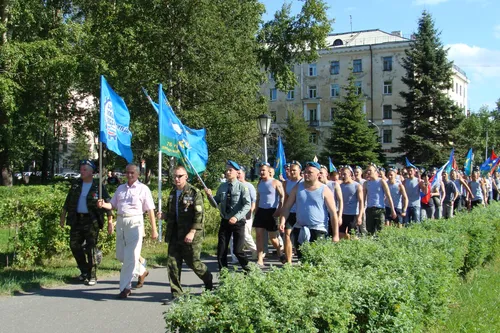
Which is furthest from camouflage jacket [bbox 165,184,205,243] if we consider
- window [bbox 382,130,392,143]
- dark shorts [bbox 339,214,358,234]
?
window [bbox 382,130,392,143]

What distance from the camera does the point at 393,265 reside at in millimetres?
5566

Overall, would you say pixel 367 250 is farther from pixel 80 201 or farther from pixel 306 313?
pixel 80 201

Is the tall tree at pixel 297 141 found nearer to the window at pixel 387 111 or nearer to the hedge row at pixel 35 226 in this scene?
the window at pixel 387 111

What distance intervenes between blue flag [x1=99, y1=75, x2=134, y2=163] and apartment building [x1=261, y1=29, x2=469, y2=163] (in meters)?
55.0

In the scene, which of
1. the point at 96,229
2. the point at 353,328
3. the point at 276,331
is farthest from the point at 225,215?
the point at 276,331

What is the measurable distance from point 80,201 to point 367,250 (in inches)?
180

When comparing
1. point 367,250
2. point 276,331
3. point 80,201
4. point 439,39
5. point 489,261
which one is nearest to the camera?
point 276,331

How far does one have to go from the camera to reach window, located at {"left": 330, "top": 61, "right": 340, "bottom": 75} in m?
69.6

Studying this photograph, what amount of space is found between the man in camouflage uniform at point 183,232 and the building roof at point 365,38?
65.3 meters

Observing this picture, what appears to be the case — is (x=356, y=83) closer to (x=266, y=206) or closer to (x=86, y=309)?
(x=266, y=206)

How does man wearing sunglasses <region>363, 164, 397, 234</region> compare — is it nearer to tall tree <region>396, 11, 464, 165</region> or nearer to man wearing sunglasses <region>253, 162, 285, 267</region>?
man wearing sunglasses <region>253, 162, 285, 267</region>

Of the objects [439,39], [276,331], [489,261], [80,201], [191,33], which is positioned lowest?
[489,261]

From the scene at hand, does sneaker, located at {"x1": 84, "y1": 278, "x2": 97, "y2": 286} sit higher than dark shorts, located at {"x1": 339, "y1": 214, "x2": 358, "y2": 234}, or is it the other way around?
dark shorts, located at {"x1": 339, "y1": 214, "x2": 358, "y2": 234}

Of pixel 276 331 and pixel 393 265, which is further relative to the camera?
pixel 393 265
